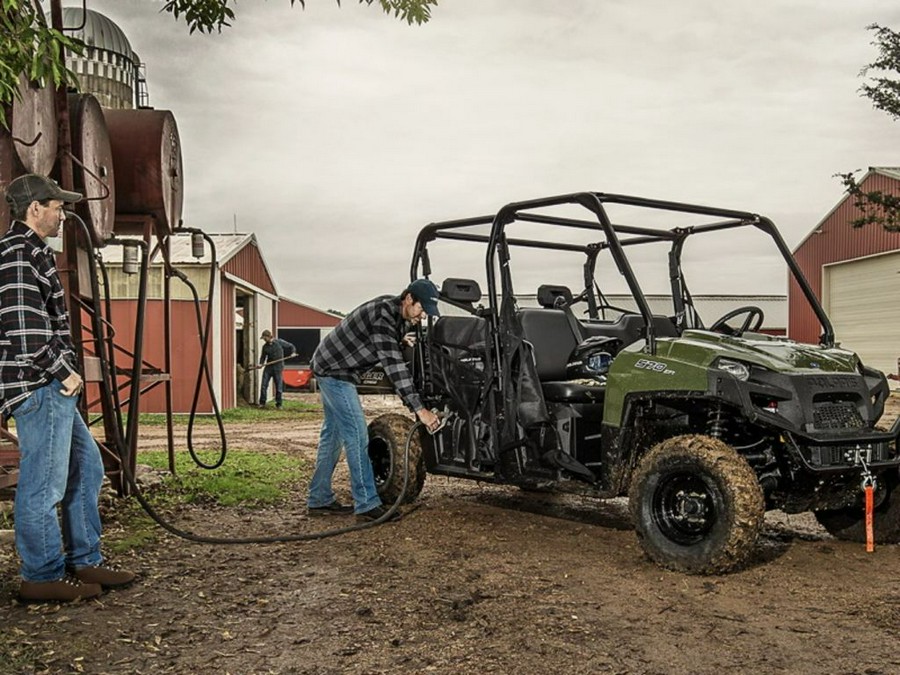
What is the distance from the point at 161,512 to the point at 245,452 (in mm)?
4645

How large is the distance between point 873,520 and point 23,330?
508 cm

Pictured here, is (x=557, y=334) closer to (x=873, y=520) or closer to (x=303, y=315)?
(x=873, y=520)

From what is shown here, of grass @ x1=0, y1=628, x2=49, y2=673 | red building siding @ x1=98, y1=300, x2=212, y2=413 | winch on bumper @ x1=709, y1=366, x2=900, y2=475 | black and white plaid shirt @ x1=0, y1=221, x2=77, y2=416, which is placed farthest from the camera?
red building siding @ x1=98, y1=300, x2=212, y2=413

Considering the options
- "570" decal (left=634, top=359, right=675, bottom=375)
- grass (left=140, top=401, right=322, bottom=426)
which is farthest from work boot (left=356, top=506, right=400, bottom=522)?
grass (left=140, top=401, right=322, bottom=426)

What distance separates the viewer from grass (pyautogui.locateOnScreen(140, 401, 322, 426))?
60.5 ft

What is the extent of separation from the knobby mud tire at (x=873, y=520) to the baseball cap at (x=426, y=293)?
9.73ft

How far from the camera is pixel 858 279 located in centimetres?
3022

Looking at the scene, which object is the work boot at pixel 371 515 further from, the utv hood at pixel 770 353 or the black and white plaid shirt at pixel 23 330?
A: the black and white plaid shirt at pixel 23 330

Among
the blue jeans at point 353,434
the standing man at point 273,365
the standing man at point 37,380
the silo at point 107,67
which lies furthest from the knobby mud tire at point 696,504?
the standing man at point 273,365

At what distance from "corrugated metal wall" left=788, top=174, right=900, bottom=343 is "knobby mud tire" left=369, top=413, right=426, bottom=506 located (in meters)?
22.3

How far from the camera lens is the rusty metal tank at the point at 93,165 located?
26.6 feet

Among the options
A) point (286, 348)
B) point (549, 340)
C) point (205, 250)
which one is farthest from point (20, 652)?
point (286, 348)

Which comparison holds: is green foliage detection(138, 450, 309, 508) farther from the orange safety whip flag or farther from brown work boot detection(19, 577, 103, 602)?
the orange safety whip flag

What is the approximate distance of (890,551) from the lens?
20.7 feet
